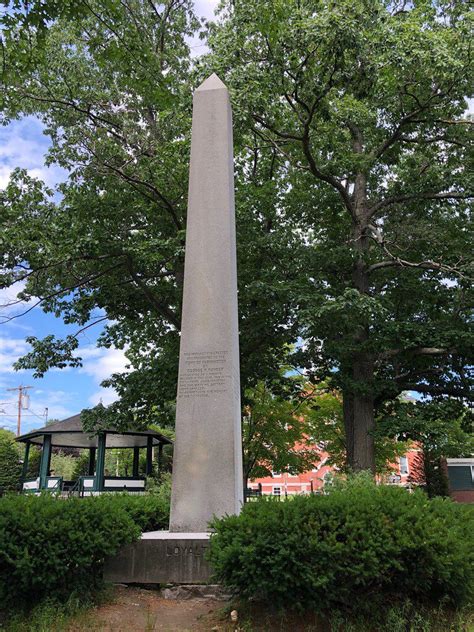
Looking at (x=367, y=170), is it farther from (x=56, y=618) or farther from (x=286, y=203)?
(x=56, y=618)

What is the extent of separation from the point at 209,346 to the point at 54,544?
10.8 ft

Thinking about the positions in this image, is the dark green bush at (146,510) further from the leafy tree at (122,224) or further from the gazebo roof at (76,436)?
the gazebo roof at (76,436)

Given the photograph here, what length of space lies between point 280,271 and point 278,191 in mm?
3573

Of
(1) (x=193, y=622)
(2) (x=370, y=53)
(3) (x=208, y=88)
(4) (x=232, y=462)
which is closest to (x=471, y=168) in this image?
(2) (x=370, y=53)

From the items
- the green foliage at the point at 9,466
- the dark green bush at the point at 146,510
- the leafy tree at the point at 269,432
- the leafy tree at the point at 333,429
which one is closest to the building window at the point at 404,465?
the leafy tree at the point at 333,429

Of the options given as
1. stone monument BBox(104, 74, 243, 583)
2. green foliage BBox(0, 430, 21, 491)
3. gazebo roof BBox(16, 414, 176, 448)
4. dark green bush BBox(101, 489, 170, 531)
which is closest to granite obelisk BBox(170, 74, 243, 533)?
stone monument BBox(104, 74, 243, 583)

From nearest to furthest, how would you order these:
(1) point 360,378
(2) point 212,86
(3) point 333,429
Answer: (2) point 212,86 → (1) point 360,378 → (3) point 333,429

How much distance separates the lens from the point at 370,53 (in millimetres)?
12562

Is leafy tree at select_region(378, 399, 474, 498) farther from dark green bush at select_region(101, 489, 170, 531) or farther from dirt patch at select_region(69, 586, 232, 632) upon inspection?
dirt patch at select_region(69, 586, 232, 632)

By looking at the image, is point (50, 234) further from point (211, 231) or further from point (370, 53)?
point (370, 53)

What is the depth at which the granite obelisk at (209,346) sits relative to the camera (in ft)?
22.7

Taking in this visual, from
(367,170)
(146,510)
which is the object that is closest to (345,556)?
(146,510)

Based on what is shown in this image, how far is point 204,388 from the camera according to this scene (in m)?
7.33

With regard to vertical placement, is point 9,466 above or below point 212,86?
below
